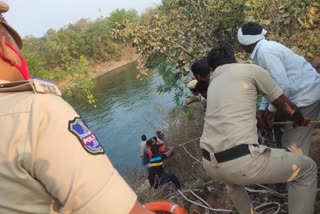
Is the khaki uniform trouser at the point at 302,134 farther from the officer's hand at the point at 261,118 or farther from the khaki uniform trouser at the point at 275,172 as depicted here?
the khaki uniform trouser at the point at 275,172

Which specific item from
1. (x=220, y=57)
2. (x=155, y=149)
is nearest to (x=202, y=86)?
(x=220, y=57)

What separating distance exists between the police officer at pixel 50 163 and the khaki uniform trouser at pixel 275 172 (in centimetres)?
177

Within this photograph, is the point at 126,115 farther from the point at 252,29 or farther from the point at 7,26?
the point at 7,26

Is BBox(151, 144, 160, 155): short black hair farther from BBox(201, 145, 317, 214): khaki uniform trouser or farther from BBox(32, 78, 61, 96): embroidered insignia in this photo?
BBox(32, 78, 61, 96): embroidered insignia

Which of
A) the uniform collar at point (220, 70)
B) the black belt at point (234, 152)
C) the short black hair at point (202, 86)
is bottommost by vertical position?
the black belt at point (234, 152)

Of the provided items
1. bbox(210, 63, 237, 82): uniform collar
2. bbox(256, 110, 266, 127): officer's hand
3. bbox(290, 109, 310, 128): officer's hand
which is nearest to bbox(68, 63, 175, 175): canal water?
A: bbox(256, 110, 266, 127): officer's hand

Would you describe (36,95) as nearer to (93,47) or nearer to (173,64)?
(173,64)

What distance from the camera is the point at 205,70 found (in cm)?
311

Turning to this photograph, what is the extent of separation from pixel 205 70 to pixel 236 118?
71 centimetres

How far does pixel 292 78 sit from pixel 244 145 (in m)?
1.01

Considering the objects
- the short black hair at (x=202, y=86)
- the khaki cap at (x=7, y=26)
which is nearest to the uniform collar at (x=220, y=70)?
the short black hair at (x=202, y=86)

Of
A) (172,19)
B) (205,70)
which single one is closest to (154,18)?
(172,19)

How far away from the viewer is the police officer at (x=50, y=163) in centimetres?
77

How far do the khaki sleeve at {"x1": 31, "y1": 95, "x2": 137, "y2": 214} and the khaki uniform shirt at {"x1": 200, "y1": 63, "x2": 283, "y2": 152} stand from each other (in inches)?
70.2
